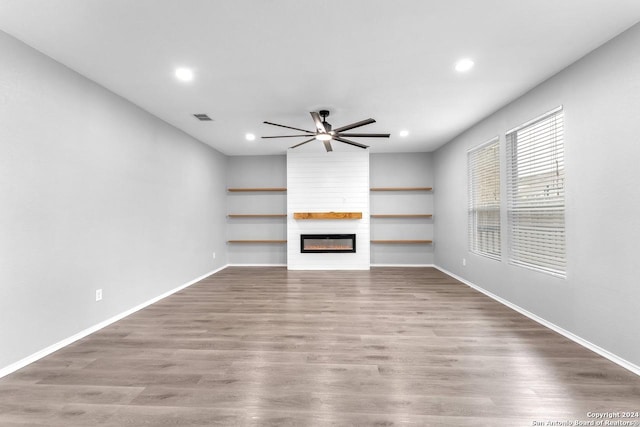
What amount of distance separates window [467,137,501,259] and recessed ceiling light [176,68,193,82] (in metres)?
3.96

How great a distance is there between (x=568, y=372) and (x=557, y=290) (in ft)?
3.51

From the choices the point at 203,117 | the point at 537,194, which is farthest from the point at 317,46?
the point at 537,194

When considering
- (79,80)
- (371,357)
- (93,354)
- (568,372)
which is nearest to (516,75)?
(568,372)

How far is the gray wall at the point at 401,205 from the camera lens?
6.78 meters

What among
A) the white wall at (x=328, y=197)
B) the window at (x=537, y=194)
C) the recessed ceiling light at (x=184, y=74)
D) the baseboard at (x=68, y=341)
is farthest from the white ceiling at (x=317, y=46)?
the white wall at (x=328, y=197)

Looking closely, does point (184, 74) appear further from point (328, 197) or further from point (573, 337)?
point (573, 337)

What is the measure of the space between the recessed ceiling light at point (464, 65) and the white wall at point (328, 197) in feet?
11.9

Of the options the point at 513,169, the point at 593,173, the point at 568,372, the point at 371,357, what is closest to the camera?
the point at 568,372

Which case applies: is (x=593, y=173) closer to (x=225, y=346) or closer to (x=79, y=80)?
(x=225, y=346)

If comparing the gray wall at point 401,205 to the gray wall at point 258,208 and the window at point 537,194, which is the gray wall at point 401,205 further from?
the window at point 537,194

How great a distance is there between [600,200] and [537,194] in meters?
0.79

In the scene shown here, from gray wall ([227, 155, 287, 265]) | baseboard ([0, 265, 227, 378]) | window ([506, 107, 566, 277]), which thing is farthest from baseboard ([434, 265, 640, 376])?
baseboard ([0, 265, 227, 378])

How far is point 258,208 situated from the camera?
695 cm

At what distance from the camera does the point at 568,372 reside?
2133 mm
